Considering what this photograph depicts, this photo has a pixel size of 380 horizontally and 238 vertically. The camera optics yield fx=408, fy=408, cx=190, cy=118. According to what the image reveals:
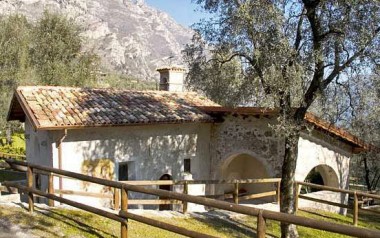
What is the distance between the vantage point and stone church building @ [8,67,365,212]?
40.7ft

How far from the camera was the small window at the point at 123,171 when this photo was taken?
45.5 ft

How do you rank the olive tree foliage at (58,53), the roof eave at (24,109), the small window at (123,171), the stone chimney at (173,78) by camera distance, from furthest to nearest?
the olive tree foliage at (58,53)
the stone chimney at (173,78)
the small window at (123,171)
the roof eave at (24,109)

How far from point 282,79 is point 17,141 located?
31467 mm

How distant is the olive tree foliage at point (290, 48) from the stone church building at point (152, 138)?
3.04 m

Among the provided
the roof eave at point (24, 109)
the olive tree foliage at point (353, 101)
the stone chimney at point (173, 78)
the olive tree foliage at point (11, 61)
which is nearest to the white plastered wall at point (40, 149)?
the roof eave at point (24, 109)

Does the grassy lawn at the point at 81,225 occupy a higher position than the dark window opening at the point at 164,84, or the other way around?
the dark window opening at the point at 164,84

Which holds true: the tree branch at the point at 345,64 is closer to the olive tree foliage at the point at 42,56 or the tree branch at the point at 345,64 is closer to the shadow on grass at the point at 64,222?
the shadow on grass at the point at 64,222

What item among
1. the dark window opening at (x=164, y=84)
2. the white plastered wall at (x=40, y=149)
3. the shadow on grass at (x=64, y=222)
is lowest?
the shadow on grass at (x=64, y=222)

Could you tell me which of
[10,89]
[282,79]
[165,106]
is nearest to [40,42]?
[10,89]

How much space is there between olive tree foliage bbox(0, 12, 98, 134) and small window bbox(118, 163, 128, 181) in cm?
1629

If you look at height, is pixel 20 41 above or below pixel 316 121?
above

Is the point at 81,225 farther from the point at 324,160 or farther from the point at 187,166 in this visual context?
the point at 324,160

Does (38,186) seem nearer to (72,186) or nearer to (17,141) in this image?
(72,186)

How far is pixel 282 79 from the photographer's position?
9.13 meters
